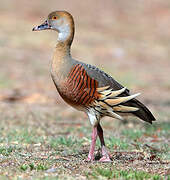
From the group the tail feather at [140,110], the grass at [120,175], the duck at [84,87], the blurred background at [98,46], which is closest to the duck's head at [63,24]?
the duck at [84,87]

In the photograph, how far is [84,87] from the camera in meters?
5.16

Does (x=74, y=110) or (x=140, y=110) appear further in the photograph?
(x=74, y=110)

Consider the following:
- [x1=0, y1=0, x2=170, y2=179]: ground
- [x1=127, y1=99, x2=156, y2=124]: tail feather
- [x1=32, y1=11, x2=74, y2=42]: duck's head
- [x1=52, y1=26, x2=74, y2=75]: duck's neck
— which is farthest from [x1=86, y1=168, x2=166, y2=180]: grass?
[x1=32, y1=11, x2=74, y2=42]: duck's head

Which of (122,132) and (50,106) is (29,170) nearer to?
(122,132)

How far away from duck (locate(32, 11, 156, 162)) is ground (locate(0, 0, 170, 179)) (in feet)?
1.99

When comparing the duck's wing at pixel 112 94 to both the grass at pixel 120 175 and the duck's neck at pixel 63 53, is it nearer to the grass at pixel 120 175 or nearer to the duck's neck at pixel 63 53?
the duck's neck at pixel 63 53

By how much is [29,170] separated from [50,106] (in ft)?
22.5

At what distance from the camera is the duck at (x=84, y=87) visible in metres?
5.13

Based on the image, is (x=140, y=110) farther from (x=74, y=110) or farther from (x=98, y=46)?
(x=98, y=46)

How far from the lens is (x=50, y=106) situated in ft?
36.9

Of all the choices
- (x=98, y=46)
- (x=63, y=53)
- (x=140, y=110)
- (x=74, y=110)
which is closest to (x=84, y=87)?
(x=63, y=53)

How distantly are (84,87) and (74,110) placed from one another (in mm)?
5523

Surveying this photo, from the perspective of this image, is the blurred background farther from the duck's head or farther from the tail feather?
the duck's head

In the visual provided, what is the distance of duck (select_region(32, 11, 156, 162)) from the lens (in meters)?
5.13
